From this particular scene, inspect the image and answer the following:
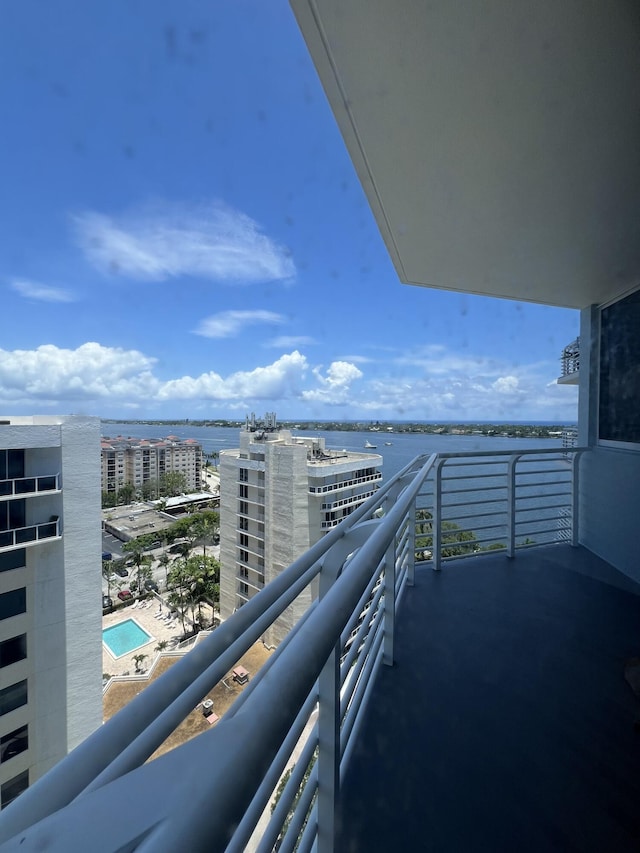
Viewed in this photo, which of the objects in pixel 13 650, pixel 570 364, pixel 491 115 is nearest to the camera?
pixel 491 115

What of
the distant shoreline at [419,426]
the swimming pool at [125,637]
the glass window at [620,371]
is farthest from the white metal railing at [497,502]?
the swimming pool at [125,637]

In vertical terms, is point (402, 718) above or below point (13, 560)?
below

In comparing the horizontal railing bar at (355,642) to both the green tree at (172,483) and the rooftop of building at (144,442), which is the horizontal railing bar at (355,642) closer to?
the rooftop of building at (144,442)

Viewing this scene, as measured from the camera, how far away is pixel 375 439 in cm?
331

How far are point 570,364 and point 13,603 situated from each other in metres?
4.78

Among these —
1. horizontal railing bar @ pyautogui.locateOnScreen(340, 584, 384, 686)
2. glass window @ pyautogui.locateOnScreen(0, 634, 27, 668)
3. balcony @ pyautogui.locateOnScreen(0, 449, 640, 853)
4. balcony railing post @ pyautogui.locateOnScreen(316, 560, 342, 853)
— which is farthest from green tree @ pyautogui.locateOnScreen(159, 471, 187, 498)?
balcony railing post @ pyautogui.locateOnScreen(316, 560, 342, 853)

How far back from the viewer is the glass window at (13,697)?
1662mm

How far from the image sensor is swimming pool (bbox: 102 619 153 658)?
2.62 m

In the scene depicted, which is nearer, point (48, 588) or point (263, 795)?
point (263, 795)

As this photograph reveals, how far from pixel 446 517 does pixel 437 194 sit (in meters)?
1.86

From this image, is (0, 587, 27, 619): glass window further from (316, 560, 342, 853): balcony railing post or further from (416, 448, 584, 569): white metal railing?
(416, 448, 584, 569): white metal railing

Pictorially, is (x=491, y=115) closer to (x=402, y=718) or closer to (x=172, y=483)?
(x=402, y=718)

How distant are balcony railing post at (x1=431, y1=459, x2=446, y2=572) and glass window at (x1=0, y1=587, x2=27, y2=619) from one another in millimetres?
2209

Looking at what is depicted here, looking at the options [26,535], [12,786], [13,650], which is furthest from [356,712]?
[26,535]
